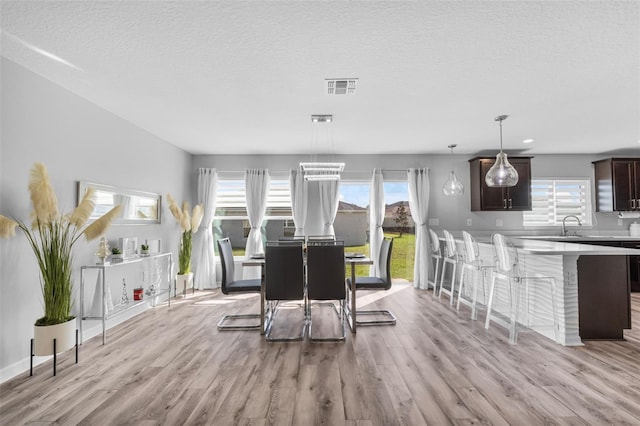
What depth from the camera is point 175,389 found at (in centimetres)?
226

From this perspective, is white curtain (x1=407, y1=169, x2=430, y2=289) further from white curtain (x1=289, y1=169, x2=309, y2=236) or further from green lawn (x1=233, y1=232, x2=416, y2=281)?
white curtain (x1=289, y1=169, x2=309, y2=236)

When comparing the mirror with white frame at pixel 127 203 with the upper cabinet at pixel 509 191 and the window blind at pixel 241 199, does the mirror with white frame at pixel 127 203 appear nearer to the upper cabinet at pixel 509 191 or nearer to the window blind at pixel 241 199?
the window blind at pixel 241 199

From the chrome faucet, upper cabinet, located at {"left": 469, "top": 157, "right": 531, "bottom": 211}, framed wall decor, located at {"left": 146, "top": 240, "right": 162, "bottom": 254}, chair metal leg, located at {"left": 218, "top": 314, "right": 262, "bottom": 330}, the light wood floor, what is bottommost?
the light wood floor

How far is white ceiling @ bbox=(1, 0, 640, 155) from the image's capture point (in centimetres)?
191

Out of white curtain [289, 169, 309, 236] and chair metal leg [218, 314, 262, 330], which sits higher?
white curtain [289, 169, 309, 236]

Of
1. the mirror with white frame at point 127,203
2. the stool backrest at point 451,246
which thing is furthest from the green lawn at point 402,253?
the mirror with white frame at point 127,203

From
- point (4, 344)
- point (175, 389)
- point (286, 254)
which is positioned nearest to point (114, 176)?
point (4, 344)

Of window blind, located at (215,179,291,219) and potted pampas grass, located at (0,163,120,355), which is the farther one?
window blind, located at (215,179,291,219)

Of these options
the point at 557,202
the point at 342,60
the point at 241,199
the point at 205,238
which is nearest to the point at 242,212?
the point at 241,199

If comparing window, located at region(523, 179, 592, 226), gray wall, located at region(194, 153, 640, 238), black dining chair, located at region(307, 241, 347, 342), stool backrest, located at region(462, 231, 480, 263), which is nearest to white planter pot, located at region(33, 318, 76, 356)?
black dining chair, located at region(307, 241, 347, 342)

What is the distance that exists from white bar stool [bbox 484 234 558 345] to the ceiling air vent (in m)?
2.08

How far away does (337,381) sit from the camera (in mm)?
2348

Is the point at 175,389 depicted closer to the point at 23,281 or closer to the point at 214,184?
the point at 23,281

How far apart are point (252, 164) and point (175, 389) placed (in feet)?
13.9
